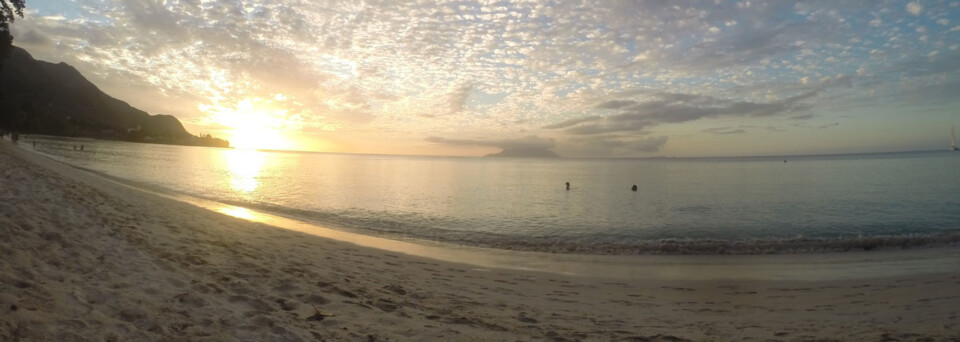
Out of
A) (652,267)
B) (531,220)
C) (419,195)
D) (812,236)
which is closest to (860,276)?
(652,267)

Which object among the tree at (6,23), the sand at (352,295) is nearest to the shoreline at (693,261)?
the sand at (352,295)

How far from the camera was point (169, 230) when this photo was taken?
13078 millimetres

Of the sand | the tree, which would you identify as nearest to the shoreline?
the sand

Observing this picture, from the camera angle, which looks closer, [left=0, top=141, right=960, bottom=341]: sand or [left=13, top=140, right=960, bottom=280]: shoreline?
[left=0, top=141, right=960, bottom=341]: sand

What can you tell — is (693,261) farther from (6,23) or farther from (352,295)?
(6,23)

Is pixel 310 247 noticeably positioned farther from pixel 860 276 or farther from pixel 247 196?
pixel 247 196

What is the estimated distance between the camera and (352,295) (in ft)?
29.4

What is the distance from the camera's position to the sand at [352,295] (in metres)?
5.88

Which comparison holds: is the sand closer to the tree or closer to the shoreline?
the shoreline

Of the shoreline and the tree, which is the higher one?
the tree

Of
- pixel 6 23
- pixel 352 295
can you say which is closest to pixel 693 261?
pixel 352 295

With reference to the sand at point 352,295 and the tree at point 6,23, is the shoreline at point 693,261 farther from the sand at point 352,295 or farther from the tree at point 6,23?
the tree at point 6,23

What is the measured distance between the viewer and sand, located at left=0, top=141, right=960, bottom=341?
19.3 ft

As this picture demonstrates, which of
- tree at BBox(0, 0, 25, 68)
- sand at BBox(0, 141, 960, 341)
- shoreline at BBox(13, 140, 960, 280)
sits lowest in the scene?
shoreline at BBox(13, 140, 960, 280)
